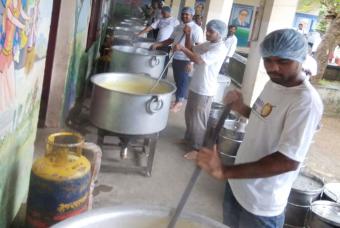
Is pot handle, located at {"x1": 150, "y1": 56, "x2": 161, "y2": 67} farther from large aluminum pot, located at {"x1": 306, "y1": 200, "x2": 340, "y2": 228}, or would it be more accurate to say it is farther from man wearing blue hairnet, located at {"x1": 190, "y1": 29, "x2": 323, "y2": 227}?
man wearing blue hairnet, located at {"x1": 190, "y1": 29, "x2": 323, "y2": 227}

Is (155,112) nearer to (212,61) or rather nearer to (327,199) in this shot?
(212,61)

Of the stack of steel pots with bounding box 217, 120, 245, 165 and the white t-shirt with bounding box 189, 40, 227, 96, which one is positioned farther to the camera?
the white t-shirt with bounding box 189, 40, 227, 96

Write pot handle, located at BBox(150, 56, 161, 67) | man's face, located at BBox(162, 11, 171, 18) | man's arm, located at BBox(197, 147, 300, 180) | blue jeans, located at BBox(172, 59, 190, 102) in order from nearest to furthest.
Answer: man's arm, located at BBox(197, 147, 300, 180)
pot handle, located at BBox(150, 56, 161, 67)
blue jeans, located at BBox(172, 59, 190, 102)
man's face, located at BBox(162, 11, 171, 18)

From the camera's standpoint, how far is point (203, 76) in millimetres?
5680

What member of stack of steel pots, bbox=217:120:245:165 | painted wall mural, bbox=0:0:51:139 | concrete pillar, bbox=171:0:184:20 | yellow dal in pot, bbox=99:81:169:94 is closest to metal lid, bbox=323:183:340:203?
stack of steel pots, bbox=217:120:245:165

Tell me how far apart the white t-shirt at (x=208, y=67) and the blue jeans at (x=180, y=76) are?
2402 mm

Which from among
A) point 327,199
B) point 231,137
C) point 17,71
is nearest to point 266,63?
point 17,71

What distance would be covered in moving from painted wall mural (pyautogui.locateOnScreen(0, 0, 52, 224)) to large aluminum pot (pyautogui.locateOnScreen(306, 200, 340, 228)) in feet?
8.63

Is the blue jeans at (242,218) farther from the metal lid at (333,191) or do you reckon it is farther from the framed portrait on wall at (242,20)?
the framed portrait on wall at (242,20)

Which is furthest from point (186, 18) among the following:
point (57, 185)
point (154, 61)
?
point (57, 185)

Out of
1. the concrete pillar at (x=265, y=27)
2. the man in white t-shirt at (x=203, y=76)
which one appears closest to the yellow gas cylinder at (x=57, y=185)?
the man in white t-shirt at (x=203, y=76)

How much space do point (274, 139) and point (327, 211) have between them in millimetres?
1961

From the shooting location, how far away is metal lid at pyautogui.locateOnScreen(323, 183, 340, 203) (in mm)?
4258

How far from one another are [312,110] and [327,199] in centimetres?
259
